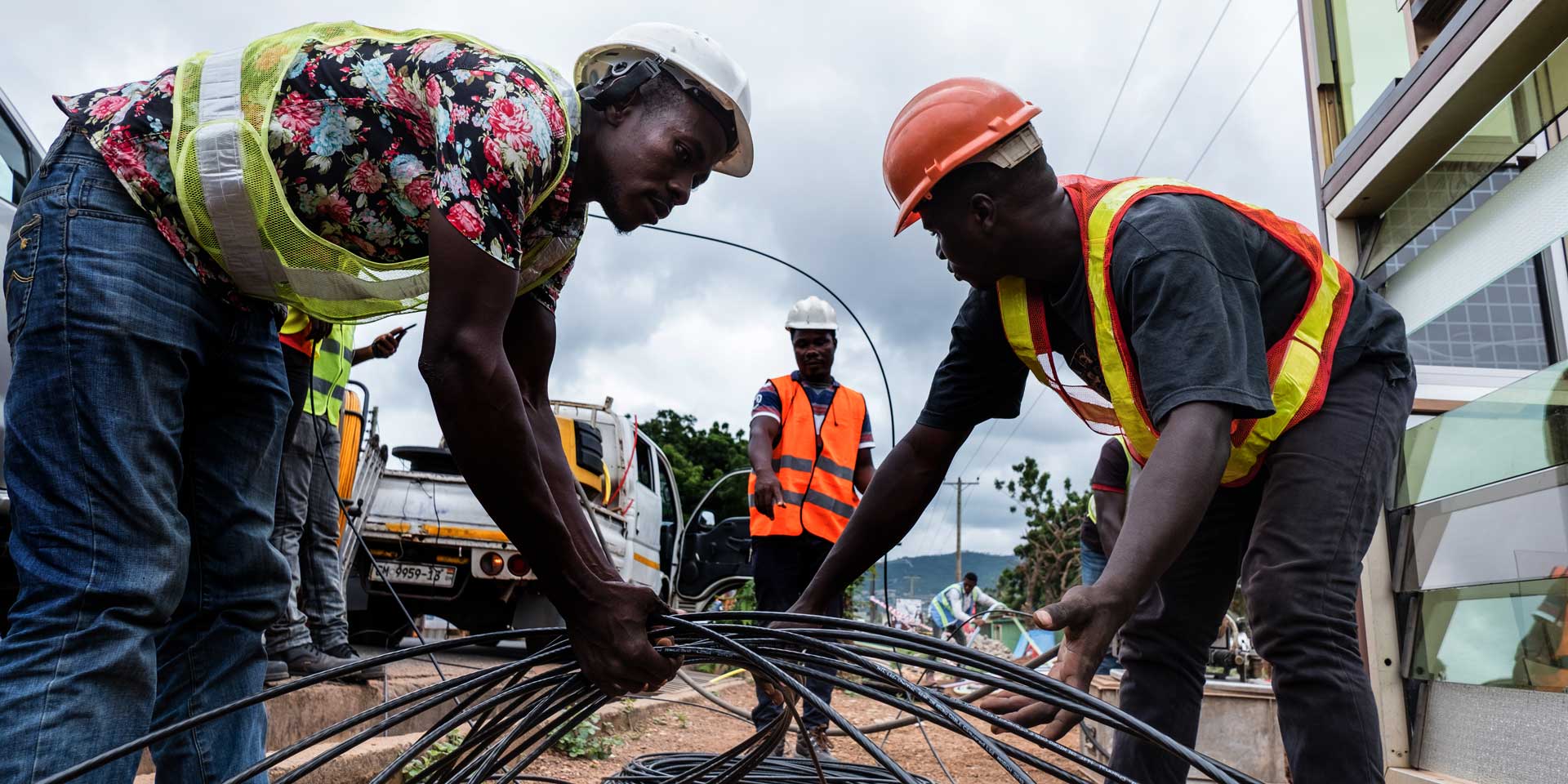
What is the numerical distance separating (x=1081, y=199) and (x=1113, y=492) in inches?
111

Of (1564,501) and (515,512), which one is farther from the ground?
(1564,501)

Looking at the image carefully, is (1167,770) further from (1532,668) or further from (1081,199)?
(1532,668)

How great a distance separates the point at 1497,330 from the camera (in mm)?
3326

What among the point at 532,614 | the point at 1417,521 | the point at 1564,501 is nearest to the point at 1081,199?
the point at 1564,501

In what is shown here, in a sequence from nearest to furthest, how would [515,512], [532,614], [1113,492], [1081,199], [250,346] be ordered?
1. [515,512]
2. [250,346]
3. [1081,199]
4. [1113,492]
5. [532,614]

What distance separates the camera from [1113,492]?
15.1 feet

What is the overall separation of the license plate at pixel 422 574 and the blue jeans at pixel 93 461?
502cm

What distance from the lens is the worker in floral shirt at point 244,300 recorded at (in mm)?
1486

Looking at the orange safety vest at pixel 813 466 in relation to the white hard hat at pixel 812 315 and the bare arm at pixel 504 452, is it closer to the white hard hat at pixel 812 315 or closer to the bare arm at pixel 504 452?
the white hard hat at pixel 812 315

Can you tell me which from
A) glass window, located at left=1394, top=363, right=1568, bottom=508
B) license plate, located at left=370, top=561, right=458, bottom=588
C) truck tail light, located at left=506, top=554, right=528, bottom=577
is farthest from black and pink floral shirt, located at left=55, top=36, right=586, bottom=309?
license plate, located at left=370, top=561, right=458, bottom=588

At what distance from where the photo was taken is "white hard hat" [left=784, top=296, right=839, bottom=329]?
530 cm

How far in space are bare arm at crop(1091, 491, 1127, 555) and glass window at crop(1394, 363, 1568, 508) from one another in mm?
1130

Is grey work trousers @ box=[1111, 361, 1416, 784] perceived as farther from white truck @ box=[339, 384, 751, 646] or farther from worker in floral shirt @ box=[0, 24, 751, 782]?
white truck @ box=[339, 384, 751, 646]

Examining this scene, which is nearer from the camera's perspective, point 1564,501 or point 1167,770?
point 1167,770
